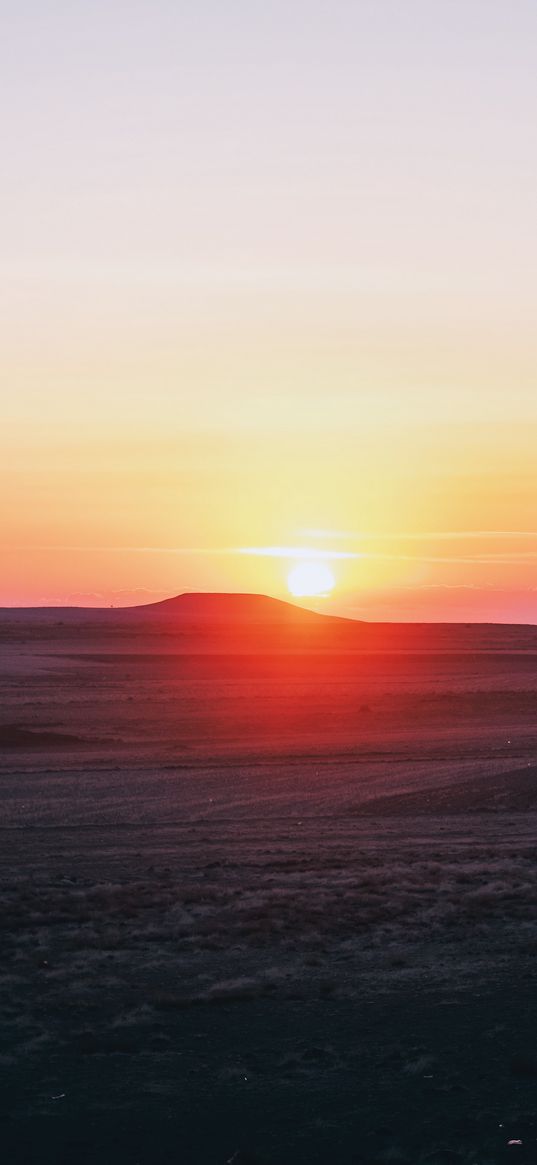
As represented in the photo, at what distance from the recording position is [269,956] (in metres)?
14.1

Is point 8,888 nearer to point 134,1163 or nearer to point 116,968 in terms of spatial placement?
point 116,968

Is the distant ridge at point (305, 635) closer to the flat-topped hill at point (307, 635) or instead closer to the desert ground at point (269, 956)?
the flat-topped hill at point (307, 635)

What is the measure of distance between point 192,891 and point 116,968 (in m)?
3.80

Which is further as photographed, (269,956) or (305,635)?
(305,635)

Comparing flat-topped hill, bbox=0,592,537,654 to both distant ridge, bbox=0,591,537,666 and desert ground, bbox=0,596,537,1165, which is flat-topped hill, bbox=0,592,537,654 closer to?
distant ridge, bbox=0,591,537,666

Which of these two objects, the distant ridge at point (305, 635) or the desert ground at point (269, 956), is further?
the distant ridge at point (305, 635)

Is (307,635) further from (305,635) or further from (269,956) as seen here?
(269,956)

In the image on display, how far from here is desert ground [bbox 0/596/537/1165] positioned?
9195mm

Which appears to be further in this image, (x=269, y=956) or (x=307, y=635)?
(x=307, y=635)

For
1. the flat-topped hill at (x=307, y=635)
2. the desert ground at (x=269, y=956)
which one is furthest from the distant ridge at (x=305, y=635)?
the desert ground at (x=269, y=956)

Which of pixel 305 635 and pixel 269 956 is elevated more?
pixel 305 635

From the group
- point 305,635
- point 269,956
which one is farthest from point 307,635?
point 269,956

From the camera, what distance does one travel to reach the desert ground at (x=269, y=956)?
9195 millimetres

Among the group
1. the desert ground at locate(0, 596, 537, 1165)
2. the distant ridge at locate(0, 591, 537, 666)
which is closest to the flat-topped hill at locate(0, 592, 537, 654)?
the distant ridge at locate(0, 591, 537, 666)
